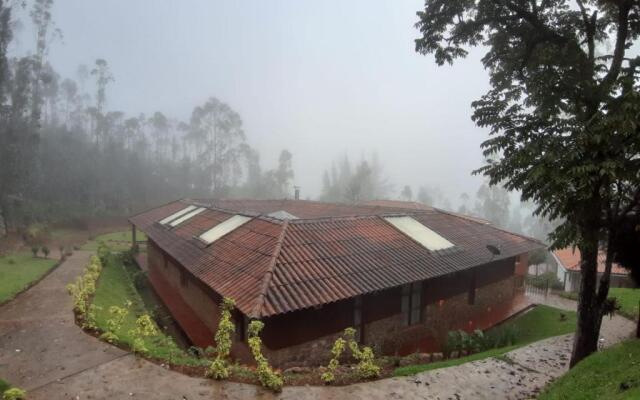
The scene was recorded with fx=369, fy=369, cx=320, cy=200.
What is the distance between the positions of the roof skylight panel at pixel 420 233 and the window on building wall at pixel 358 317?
4.27 meters

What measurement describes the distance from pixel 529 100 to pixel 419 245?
23.3 ft

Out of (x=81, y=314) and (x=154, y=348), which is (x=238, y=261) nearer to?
(x=154, y=348)

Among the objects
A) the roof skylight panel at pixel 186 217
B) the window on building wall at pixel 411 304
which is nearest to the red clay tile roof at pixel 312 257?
the window on building wall at pixel 411 304

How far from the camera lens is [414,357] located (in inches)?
410

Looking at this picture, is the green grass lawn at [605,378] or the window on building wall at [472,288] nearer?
the green grass lawn at [605,378]

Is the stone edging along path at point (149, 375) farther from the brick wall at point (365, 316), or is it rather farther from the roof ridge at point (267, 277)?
the brick wall at point (365, 316)

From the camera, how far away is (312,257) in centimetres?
1130

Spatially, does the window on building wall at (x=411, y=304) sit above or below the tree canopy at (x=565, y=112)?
below

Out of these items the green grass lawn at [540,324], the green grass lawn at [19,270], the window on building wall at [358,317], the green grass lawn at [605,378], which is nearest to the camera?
the green grass lawn at [605,378]

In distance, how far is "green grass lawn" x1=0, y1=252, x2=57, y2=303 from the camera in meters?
14.7

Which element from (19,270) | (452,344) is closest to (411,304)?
(452,344)

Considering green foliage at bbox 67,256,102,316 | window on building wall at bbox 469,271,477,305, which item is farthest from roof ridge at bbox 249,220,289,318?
window on building wall at bbox 469,271,477,305

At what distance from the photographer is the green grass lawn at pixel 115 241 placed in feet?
94.8

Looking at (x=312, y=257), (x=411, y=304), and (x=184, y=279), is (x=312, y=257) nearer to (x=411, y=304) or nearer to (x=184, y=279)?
(x=411, y=304)
